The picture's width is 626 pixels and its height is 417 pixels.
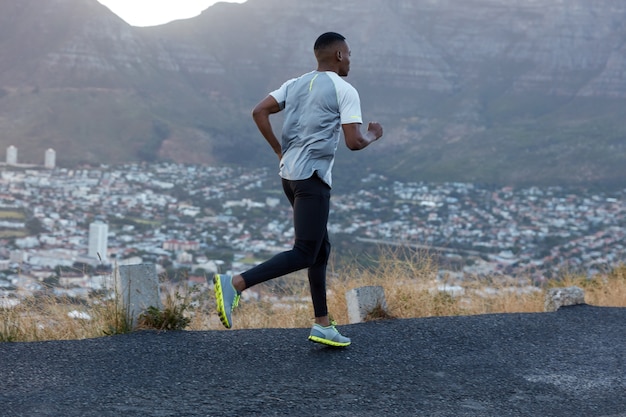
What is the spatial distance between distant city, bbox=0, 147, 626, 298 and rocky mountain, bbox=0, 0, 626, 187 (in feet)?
12.8

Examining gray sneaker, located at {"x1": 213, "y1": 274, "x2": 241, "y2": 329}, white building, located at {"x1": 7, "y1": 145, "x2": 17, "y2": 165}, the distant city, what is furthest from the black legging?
white building, located at {"x1": 7, "y1": 145, "x2": 17, "y2": 165}

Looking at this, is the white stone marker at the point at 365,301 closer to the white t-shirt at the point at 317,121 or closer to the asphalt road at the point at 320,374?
the asphalt road at the point at 320,374

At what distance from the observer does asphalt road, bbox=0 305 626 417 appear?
A: 3932 mm

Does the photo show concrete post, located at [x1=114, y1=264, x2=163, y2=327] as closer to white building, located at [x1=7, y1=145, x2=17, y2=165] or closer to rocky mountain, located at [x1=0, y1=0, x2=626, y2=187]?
white building, located at [x1=7, y1=145, x2=17, y2=165]

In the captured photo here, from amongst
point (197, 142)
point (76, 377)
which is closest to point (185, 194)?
point (197, 142)

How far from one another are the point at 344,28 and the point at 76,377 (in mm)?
88688

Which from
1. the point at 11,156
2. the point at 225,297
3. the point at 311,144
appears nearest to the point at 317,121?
the point at 311,144

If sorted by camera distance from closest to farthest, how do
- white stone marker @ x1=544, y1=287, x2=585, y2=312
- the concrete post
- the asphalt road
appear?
the asphalt road
the concrete post
white stone marker @ x1=544, y1=287, x2=585, y2=312

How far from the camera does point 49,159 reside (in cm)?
5169

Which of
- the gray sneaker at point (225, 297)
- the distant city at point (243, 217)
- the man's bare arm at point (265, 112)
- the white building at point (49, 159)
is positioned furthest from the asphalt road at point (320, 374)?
the white building at point (49, 159)

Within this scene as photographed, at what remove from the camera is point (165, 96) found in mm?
71500

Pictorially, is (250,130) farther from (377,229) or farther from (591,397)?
(591,397)

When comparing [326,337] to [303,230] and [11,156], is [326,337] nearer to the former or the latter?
[303,230]

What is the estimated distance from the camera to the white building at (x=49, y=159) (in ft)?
169
